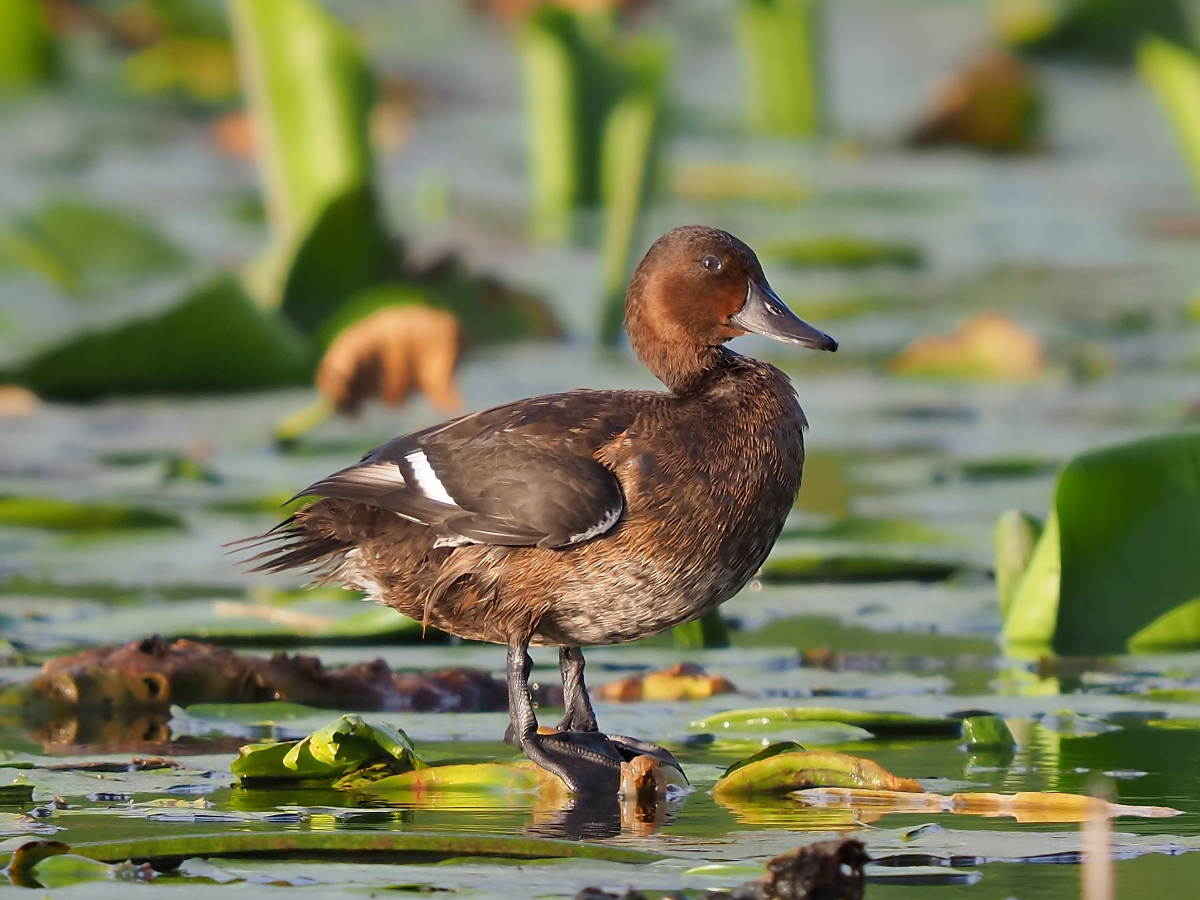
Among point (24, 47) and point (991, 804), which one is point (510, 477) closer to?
point (991, 804)

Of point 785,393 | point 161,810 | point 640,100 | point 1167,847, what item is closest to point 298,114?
point 640,100

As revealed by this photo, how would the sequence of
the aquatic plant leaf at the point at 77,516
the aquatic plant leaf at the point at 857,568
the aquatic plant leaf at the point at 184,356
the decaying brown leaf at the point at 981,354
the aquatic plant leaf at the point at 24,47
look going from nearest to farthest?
the aquatic plant leaf at the point at 857,568 → the aquatic plant leaf at the point at 77,516 → the aquatic plant leaf at the point at 184,356 → the decaying brown leaf at the point at 981,354 → the aquatic plant leaf at the point at 24,47

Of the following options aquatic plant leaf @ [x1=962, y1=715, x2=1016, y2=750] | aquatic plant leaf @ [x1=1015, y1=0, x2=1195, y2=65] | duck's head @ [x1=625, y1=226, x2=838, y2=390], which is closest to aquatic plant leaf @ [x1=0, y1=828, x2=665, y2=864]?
aquatic plant leaf @ [x1=962, y1=715, x2=1016, y2=750]

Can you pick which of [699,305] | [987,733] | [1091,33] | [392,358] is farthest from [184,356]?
[1091,33]

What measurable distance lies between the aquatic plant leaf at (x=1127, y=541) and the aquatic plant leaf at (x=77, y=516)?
2.67 meters

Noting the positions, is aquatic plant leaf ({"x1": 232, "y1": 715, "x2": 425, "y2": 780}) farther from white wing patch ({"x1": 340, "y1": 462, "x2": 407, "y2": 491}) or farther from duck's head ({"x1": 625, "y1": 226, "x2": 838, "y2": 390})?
duck's head ({"x1": 625, "y1": 226, "x2": 838, "y2": 390})

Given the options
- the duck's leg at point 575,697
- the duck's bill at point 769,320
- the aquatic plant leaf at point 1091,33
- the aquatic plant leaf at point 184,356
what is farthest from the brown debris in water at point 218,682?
the aquatic plant leaf at point 1091,33

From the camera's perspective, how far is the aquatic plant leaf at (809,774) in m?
3.41

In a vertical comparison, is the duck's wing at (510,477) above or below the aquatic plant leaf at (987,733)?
→ above

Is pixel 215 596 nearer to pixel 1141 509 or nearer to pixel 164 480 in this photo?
pixel 164 480

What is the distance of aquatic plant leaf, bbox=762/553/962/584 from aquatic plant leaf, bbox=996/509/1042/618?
0.59 metres

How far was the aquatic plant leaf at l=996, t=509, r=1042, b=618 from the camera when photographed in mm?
4836

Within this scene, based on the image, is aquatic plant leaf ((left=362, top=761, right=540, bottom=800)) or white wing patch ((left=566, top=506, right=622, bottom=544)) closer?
aquatic plant leaf ((left=362, top=761, right=540, bottom=800))

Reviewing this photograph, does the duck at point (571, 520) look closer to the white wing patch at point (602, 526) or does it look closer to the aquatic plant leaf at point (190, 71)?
the white wing patch at point (602, 526)
